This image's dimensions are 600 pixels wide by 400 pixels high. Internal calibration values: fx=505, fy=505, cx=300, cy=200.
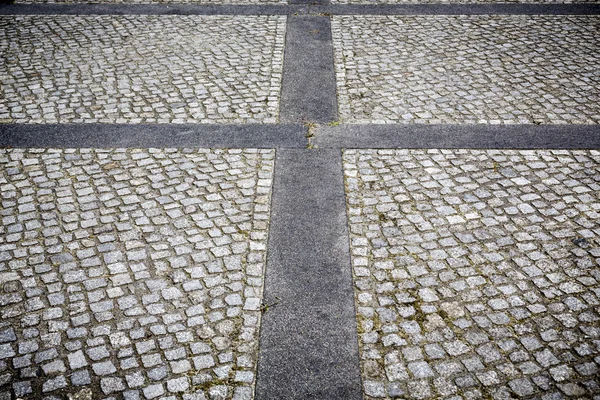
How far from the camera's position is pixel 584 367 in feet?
11.9

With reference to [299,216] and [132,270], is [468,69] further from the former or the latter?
[132,270]

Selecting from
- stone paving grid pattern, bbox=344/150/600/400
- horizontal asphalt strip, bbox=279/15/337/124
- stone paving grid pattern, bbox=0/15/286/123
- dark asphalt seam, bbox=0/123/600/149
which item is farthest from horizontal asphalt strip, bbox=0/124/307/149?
stone paving grid pattern, bbox=344/150/600/400

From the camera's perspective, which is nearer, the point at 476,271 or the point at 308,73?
the point at 476,271

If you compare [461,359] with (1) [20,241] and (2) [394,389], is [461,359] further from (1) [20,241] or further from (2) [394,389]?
(1) [20,241]

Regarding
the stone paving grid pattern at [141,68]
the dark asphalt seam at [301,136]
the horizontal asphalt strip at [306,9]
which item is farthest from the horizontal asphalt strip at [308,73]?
the horizontal asphalt strip at [306,9]

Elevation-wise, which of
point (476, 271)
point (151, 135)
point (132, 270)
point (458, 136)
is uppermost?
point (458, 136)

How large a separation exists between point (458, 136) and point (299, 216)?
238 centimetres

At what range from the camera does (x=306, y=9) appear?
378 inches

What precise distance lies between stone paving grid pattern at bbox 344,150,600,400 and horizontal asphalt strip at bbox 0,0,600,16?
472cm

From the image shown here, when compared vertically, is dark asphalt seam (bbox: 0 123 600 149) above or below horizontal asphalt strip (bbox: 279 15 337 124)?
below

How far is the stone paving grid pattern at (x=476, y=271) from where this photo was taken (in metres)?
3.62

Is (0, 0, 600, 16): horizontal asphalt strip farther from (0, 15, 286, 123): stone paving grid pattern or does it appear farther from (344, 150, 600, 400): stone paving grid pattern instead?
(344, 150, 600, 400): stone paving grid pattern

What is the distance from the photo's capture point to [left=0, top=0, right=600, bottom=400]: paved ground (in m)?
3.69

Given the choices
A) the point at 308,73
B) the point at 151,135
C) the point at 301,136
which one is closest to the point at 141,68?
the point at 151,135
